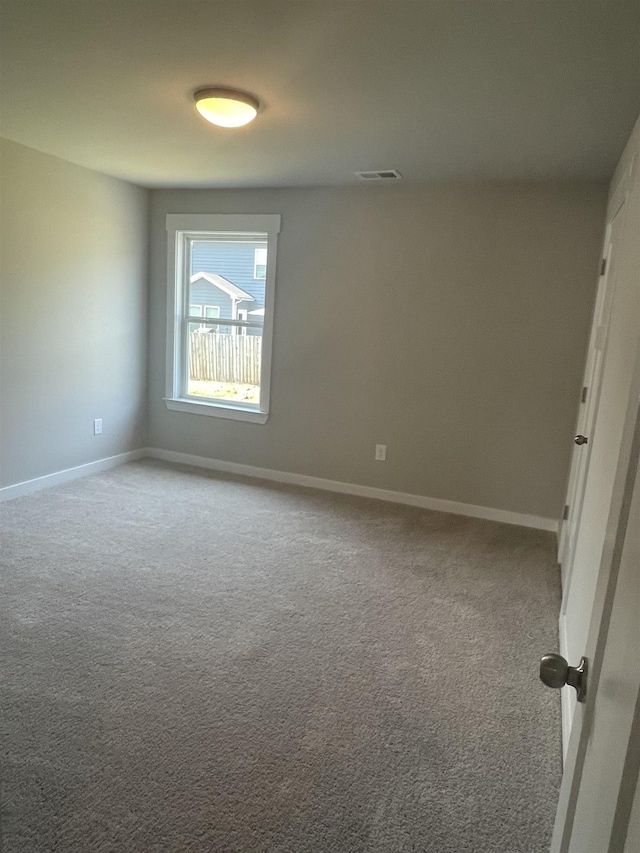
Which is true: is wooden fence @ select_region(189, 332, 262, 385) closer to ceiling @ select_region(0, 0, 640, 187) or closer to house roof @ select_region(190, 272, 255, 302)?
house roof @ select_region(190, 272, 255, 302)

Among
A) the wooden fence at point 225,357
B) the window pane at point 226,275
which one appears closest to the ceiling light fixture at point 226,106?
the window pane at point 226,275

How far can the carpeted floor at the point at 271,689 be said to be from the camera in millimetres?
1592

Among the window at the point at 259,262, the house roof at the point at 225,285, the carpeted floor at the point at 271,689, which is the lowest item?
the carpeted floor at the point at 271,689

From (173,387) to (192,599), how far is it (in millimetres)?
2706

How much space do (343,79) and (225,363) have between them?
3014mm

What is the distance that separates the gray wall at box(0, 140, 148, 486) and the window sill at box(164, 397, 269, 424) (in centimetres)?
34

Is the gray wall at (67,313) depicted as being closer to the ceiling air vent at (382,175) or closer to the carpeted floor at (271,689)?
the carpeted floor at (271,689)

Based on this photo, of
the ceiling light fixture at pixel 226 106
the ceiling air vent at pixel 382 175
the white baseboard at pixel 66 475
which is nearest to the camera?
the ceiling light fixture at pixel 226 106

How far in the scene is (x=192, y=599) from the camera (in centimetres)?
275

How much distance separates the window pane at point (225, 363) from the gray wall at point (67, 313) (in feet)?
1.55

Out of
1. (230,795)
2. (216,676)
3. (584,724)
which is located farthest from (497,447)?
(584,724)

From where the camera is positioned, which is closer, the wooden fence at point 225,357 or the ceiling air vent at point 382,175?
the ceiling air vent at point 382,175

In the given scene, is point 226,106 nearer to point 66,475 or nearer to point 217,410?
point 217,410

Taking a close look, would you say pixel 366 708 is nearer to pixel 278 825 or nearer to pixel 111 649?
pixel 278 825
